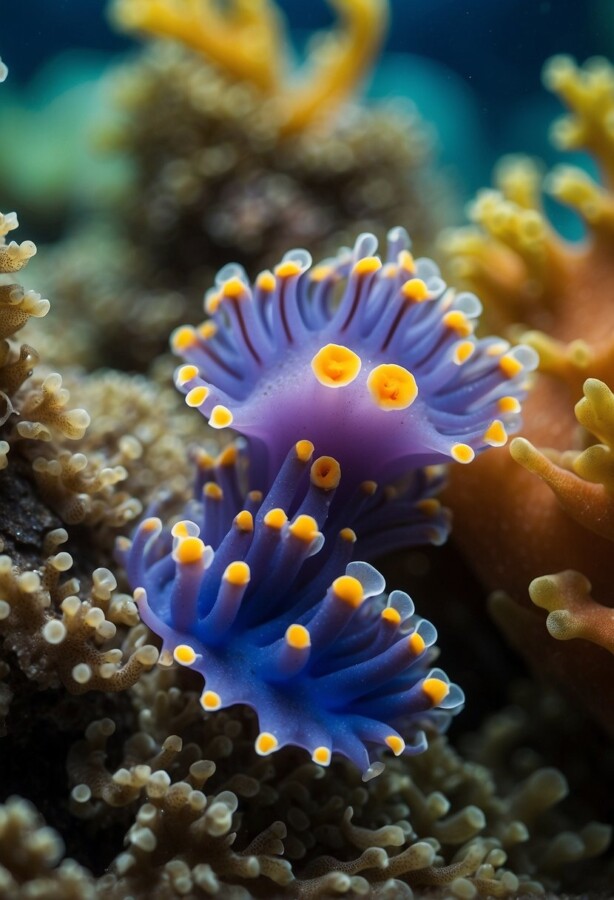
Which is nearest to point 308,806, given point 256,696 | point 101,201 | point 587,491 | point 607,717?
point 256,696

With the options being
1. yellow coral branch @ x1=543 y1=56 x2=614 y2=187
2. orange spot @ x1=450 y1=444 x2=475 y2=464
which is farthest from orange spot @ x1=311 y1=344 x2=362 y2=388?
yellow coral branch @ x1=543 y1=56 x2=614 y2=187

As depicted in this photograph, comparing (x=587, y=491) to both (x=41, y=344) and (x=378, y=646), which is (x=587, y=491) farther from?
(x=41, y=344)

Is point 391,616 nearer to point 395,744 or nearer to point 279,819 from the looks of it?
point 395,744

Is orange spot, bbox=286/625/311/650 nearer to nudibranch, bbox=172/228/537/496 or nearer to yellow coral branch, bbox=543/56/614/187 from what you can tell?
nudibranch, bbox=172/228/537/496

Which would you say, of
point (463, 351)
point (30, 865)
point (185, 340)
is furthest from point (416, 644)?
point (185, 340)

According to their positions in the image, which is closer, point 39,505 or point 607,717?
point 39,505
